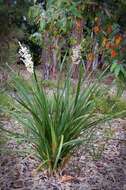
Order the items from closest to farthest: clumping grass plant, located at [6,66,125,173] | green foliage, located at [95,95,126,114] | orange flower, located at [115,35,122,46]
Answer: clumping grass plant, located at [6,66,125,173]
orange flower, located at [115,35,122,46]
green foliage, located at [95,95,126,114]

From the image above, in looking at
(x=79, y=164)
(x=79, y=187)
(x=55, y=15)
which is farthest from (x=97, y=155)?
(x=55, y=15)

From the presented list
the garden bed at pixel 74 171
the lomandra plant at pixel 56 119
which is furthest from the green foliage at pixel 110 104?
the lomandra plant at pixel 56 119

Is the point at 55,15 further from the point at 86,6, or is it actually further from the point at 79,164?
the point at 79,164

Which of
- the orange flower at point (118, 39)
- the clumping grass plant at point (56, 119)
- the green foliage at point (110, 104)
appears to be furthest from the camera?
the green foliage at point (110, 104)

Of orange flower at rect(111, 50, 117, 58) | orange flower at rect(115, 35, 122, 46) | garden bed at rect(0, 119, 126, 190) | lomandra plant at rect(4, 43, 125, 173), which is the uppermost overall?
orange flower at rect(115, 35, 122, 46)

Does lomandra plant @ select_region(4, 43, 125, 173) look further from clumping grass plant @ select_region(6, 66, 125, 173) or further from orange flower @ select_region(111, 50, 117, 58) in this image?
orange flower @ select_region(111, 50, 117, 58)

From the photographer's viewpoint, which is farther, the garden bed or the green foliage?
the green foliage

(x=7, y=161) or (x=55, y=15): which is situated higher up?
(x=55, y=15)

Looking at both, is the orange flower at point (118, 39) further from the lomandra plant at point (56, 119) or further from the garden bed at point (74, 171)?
the garden bed at point (74, 171)

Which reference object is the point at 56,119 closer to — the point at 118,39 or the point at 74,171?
the point at 74,171

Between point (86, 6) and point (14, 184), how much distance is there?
4.86ft

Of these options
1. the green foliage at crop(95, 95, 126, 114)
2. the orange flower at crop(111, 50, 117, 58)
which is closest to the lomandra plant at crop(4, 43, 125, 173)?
the orange flower at crop(111, 50, 117, 58)

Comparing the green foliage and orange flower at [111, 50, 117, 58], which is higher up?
the green foliage

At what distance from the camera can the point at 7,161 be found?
2.79 meters
